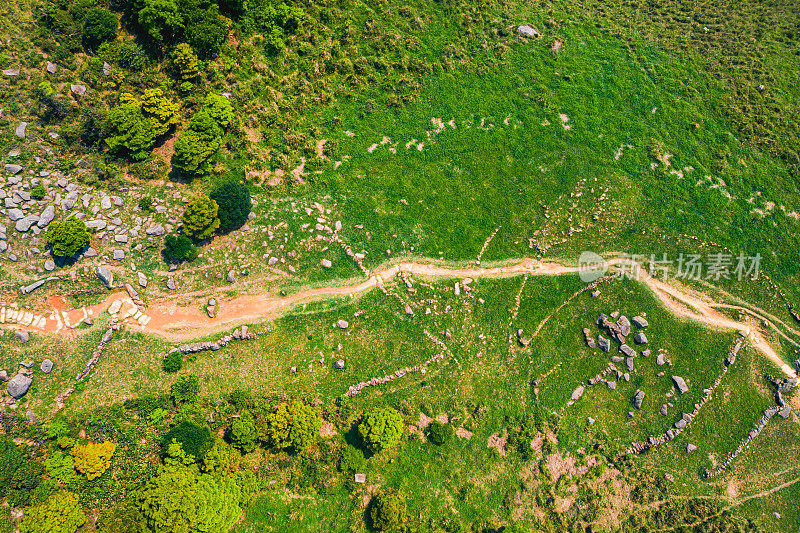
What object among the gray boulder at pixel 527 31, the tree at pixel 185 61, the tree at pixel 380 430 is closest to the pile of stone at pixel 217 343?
the tree at pixel 380 430

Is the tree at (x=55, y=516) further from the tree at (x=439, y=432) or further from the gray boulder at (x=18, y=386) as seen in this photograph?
the tree at (x=439, y=432)

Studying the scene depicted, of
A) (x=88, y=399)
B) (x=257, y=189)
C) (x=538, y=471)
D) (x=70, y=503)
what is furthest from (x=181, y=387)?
(x=538, y=471)

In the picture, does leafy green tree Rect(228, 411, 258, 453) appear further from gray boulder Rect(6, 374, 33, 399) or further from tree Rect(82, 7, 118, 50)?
tree Rect(82, 7, 118, 50)

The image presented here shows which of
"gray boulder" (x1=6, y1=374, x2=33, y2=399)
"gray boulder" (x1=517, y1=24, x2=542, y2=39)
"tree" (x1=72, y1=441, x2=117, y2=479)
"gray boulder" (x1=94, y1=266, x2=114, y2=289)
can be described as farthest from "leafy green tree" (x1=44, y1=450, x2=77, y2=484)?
"gray boulder" (x1=517, y1=24, x2=542, y2=39)

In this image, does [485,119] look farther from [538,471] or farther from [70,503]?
[70,503]

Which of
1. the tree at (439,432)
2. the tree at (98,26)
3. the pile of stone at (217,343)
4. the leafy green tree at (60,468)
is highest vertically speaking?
the tree at (98,26)

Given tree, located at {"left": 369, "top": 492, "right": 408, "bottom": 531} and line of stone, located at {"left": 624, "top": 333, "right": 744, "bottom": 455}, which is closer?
tree, located at {"left": 369, "top": 492, "right": 408, "bottom": 531}
